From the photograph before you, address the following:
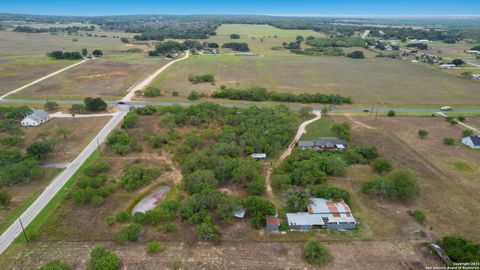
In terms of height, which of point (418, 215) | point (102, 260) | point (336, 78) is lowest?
point (102, 260)

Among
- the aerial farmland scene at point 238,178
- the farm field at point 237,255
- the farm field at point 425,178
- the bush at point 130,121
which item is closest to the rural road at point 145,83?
the aerial farmland scene at point 238,178

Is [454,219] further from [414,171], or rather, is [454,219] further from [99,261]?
[99,261]

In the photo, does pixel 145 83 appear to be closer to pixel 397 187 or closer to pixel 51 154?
pixel 51 154

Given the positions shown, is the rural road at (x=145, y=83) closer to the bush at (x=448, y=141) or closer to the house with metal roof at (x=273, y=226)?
the house with metal roof at (x=273, y=226)

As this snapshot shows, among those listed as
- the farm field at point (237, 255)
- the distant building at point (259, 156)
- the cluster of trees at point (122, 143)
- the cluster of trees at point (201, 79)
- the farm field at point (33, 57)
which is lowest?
the farm field at point (237, 255)

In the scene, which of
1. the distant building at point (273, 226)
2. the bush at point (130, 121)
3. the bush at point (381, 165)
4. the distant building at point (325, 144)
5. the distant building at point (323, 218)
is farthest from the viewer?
the bush at point (130, 121)

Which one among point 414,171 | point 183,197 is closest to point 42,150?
point 183,197

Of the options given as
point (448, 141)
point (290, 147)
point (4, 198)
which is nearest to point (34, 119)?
point (4, 198)

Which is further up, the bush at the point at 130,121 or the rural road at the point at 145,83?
the rural road at the point at 145,83
